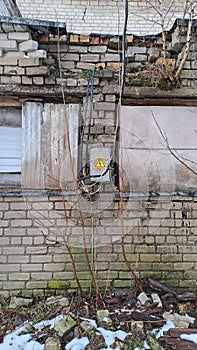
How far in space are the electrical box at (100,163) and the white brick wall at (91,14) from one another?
3.85m

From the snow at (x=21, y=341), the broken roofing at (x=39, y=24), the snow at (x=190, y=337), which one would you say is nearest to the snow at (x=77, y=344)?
the snow at (x=21, y=341)

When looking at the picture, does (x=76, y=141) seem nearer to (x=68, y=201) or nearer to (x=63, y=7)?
(x=68, y=201)

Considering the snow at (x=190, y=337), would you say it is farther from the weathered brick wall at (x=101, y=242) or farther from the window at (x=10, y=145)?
the window at (x=10, y=145)

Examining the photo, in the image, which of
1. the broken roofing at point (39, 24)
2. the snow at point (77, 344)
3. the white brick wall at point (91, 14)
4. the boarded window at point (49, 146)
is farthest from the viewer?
the white brick wall at point (91, 14)

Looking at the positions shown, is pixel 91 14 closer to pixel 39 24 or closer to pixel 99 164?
pixel 39 24

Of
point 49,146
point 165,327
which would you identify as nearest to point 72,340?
point 165,327

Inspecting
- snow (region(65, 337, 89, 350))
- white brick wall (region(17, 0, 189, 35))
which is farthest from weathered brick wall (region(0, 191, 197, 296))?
white brick wall (region(17, 0, 189, 35))

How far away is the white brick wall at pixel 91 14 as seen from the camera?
6.21 m

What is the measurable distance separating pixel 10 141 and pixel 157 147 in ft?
5.72

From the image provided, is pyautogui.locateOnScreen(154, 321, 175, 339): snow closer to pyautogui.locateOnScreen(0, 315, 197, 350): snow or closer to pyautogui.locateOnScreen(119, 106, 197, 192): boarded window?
pyautogui.locateOnScreen(0, 315, 197, 350): snow

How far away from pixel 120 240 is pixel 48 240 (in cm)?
85

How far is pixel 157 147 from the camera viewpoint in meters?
3.53

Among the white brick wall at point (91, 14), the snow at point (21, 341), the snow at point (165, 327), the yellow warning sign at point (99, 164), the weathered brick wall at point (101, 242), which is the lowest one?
the snow at point (21, 341)

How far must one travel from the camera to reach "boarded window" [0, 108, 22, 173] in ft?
11.3
